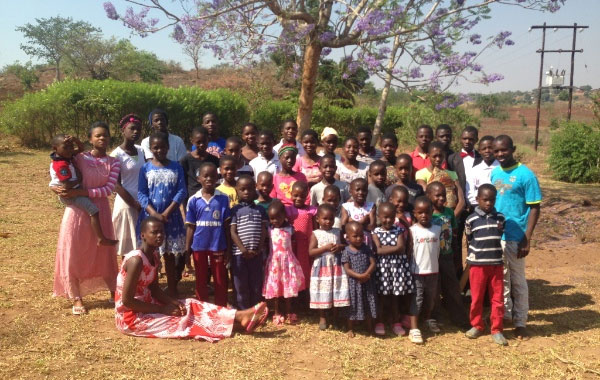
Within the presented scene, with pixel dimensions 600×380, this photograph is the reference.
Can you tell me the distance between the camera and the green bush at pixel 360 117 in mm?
15875

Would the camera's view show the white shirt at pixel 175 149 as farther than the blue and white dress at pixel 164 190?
Yes

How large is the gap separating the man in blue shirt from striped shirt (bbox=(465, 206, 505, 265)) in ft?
0.56

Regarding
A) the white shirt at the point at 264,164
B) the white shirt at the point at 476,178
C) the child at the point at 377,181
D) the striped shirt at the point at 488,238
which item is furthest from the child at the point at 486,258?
the white shirt at the point at 264,164

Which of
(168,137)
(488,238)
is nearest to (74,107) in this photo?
Answer: (168,137)

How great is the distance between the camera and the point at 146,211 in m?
4.40

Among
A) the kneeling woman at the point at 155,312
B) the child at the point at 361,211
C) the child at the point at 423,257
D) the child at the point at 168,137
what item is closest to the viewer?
the kneeling woman at the point at 155,312

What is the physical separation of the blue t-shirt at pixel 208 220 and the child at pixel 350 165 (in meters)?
1.13

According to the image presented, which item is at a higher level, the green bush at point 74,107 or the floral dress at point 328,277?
the green bush at point 74,107

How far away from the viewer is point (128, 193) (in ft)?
15.1

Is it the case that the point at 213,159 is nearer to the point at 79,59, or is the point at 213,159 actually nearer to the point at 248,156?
the point at 248,156

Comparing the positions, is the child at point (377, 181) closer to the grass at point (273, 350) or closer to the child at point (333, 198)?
the child at point (333, 198)

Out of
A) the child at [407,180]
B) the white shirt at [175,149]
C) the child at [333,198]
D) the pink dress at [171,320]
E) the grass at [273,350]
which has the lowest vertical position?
the grass at [273,350]

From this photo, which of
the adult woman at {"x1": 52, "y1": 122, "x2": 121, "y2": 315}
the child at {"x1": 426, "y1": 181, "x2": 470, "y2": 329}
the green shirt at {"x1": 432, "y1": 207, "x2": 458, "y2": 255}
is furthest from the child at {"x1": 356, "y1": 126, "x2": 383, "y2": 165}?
the adult woman at {"x1": 52, "y1": 122, "x2": 121, "y2": 315}

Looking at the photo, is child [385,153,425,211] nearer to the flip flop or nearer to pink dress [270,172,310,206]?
pink dress [270,172,310,206]
